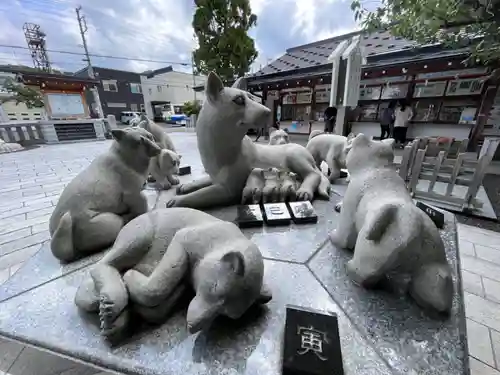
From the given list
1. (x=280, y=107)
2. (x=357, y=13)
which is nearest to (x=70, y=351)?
(x=357, y=13)

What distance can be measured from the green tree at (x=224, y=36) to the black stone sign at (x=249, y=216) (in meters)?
7.66

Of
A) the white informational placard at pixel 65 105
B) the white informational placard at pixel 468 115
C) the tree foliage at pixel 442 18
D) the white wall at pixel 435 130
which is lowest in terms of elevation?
the white wall at pixel 435 130

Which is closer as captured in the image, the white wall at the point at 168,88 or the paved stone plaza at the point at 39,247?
the paved stone plaza at the point at 39,247

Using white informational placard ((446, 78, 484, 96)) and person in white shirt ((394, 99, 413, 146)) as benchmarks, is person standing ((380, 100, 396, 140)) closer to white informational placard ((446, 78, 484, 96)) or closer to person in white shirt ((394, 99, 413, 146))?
person in white shirt ((394, 99, 413, 146))

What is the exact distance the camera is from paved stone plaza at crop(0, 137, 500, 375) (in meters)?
1.27

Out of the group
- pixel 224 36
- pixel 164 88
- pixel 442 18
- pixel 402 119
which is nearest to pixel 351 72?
pixel 442 18

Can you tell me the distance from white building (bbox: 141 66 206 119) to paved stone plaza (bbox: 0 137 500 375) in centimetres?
2039

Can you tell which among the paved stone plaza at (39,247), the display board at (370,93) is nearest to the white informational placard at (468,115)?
the display board at (370,93)

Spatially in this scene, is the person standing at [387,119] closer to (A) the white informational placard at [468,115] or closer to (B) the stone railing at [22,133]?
(A) the white informational placard at [468,115]

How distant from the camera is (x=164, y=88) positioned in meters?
23.8

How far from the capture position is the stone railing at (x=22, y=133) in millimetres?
6895

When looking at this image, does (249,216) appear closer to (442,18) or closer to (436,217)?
(436,217)

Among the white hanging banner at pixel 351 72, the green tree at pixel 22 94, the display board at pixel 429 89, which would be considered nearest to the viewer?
the white hanging banner at pixel 351 72

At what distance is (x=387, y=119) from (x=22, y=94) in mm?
13903
